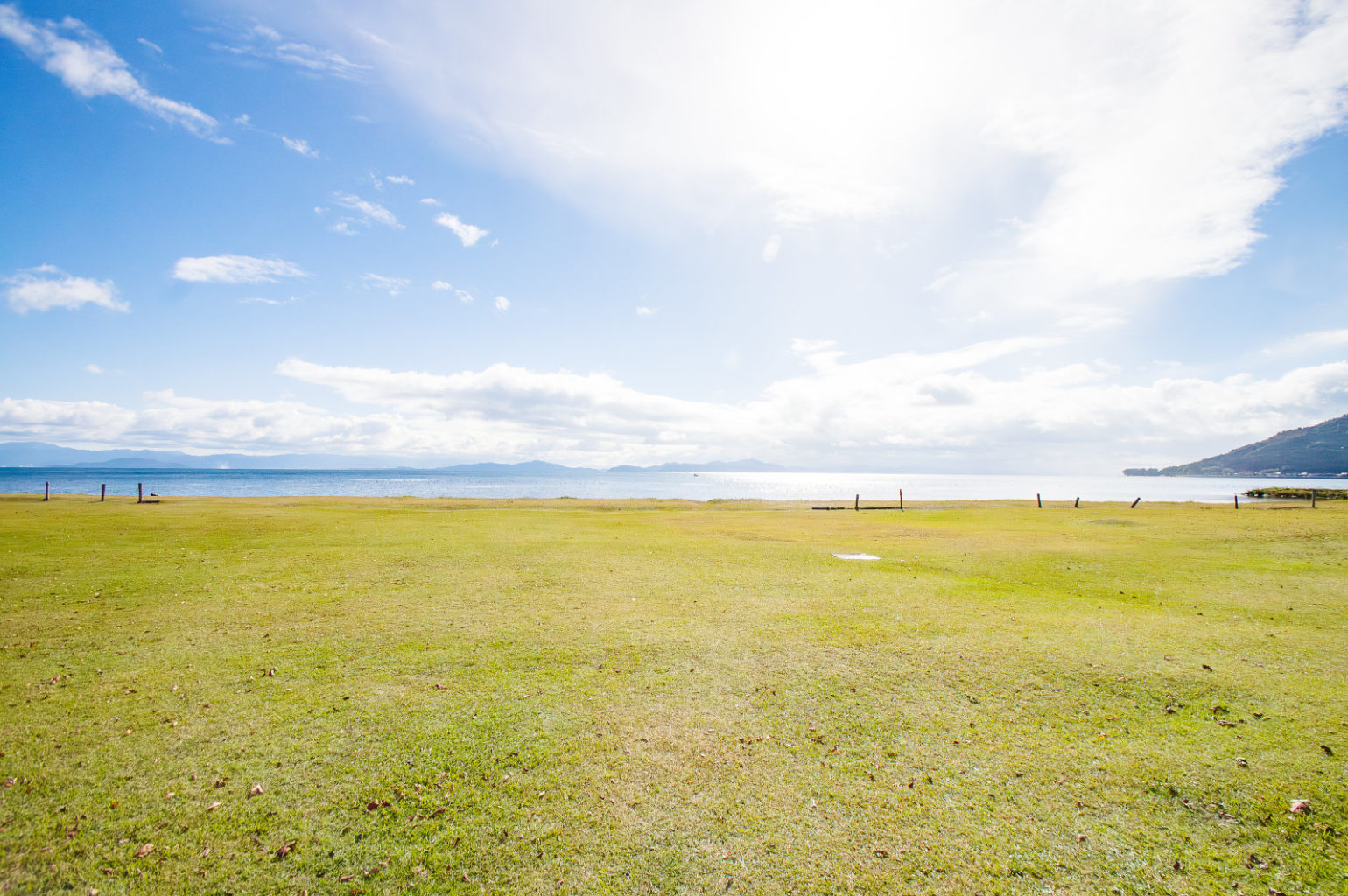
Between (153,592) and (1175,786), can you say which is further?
(153,592)

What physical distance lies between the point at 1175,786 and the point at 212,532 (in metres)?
33.8

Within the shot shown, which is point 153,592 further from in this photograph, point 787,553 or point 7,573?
point 787,553

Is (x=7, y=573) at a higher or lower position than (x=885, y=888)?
higher

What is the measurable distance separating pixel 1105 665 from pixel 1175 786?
3981mm

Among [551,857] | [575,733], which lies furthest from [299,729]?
[551,857]

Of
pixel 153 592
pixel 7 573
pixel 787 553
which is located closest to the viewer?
pixel 153 592

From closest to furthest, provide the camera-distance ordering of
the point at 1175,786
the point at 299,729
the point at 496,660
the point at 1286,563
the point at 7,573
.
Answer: the point at 1175,786
the point at 299,729
the point at 496,660
the point at 7,573
the point at 1286,563

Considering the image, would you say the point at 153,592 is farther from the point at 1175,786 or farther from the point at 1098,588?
the point at 1098,588

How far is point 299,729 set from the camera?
7.23 meters

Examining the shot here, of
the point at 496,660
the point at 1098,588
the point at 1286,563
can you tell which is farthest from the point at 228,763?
the point at 1286,563

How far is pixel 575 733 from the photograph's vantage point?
725 cm

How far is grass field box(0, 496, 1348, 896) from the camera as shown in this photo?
5.09 m

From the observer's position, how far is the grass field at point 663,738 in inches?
200

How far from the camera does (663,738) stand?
7.17 meters
